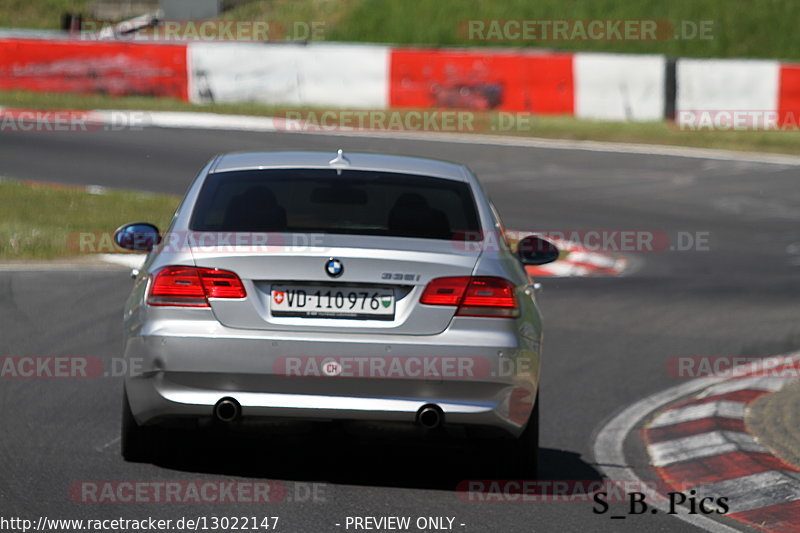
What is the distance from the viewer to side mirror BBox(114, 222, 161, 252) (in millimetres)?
7684

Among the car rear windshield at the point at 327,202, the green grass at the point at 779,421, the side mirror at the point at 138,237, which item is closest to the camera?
the car rear windshield at the point at 327,202

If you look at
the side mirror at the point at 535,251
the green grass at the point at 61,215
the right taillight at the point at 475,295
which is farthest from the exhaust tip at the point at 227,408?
the green grass at the point at 61,215

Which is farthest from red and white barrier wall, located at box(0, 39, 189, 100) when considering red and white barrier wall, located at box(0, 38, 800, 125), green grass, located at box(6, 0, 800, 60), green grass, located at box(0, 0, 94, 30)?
green grass, located at box(0, 0, 94, 30)

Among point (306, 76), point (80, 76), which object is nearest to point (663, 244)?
point (306, 76)

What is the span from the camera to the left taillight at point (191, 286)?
6488mm

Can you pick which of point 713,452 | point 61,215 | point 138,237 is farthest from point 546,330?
point 61,215

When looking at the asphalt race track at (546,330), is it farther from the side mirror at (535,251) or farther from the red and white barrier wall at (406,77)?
the red and white barrier wall at (406,77)

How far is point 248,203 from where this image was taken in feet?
23.0

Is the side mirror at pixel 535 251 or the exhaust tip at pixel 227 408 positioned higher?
the side mirror at pixel 535 251

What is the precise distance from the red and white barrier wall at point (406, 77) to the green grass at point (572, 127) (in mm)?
378

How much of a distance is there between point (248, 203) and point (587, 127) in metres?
21.6

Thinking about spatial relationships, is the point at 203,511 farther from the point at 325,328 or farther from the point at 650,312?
the point at 650,312

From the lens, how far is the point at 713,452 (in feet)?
26.5

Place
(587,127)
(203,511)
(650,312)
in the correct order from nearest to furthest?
(203,511) < (650,312) < (587,127)
